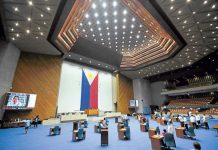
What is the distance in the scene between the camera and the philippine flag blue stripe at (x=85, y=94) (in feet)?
68.3

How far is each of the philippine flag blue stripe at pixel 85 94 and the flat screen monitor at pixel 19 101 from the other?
7917mm

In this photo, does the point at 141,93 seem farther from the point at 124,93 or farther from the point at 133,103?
the point at 124,93

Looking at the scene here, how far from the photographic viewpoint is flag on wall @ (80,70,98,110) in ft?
69.3

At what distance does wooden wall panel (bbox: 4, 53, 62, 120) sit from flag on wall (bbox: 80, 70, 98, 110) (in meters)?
5.45

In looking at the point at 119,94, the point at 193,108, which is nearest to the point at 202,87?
the point at 193,108

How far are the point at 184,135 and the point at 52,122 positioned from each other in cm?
1330

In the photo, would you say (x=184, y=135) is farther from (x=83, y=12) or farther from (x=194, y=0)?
(x=83, y=12)

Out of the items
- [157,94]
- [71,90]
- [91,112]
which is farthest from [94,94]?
[157,94]

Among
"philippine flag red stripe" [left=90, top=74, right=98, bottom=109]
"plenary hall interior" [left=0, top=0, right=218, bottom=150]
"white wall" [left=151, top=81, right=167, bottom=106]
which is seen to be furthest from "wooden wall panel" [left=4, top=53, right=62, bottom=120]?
"white wall" [left=151, top=81, right=167, bottom=106]

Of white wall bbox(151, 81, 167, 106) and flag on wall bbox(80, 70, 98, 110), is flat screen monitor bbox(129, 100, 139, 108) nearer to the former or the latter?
white wall bbox(151, 81, 167, 106)

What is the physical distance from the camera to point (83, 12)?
12.7 metres

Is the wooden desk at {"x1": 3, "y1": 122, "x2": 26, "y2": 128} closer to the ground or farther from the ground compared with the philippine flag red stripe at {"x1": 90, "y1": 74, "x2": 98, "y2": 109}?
closer to the ground

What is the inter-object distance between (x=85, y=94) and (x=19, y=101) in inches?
390

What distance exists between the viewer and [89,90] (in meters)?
22.0
